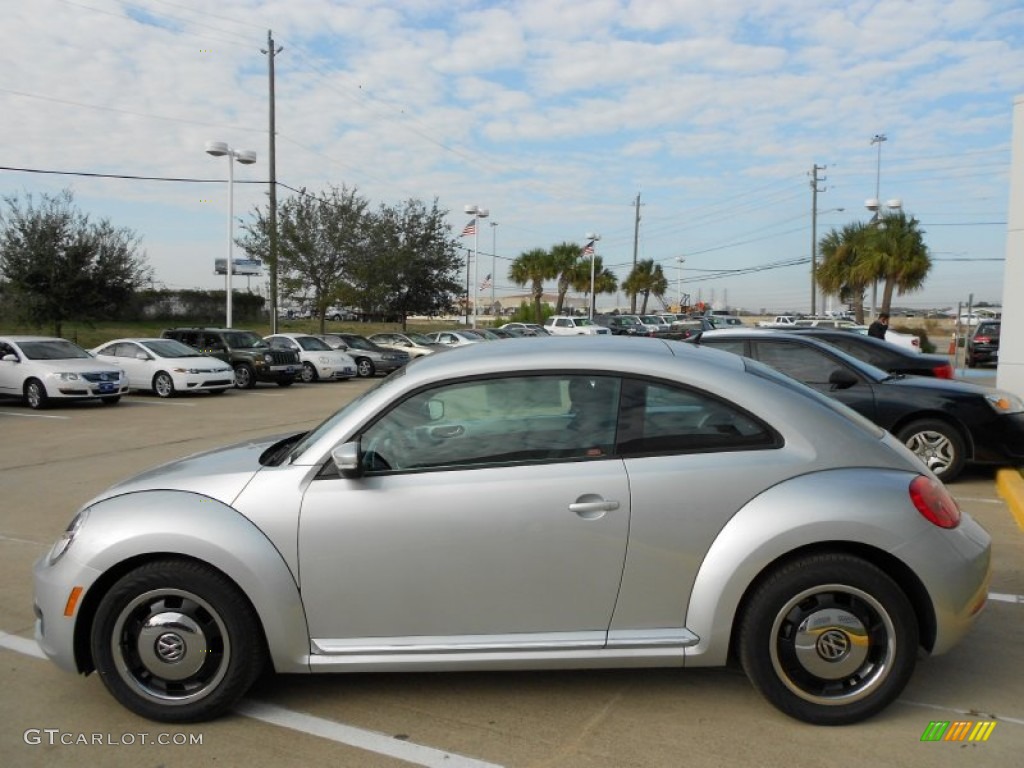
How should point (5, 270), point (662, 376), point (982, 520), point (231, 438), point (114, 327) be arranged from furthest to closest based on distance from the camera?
1. point (114, 327)
2. point (5, 270)
3. point (231, 438)
4. point (982, 520)
5. point (662, 376)

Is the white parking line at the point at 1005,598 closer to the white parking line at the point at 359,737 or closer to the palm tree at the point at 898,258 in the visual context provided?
the white parking line at the point at 359,737

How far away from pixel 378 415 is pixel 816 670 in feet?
6.87

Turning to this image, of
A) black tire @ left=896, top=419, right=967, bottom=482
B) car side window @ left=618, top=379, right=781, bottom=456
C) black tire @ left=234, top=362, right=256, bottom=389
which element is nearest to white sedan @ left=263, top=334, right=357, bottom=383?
black tire @ left=234, top=362, right=256, bottom=389

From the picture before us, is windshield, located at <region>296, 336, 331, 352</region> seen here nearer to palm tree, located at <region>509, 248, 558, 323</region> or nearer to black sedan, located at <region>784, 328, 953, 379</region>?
black sedan, located at <region>784, 328, 953, 379</region>

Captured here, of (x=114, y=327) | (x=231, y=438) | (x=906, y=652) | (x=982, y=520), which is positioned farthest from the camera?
(x=114, y=327)

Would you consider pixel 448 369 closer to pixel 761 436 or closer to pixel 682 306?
pixel 761 436

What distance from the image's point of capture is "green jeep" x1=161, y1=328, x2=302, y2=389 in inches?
880

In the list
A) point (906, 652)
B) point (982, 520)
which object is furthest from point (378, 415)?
point (982, 520)

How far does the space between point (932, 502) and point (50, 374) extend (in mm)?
16930

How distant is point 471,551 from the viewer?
11.0 ft

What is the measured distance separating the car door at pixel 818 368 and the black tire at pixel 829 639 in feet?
17.0

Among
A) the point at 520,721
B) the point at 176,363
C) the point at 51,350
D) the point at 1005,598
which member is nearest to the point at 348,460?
the point at 520,721

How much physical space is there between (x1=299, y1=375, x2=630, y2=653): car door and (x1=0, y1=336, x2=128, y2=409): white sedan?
15246 mm

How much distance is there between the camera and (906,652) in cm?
334
